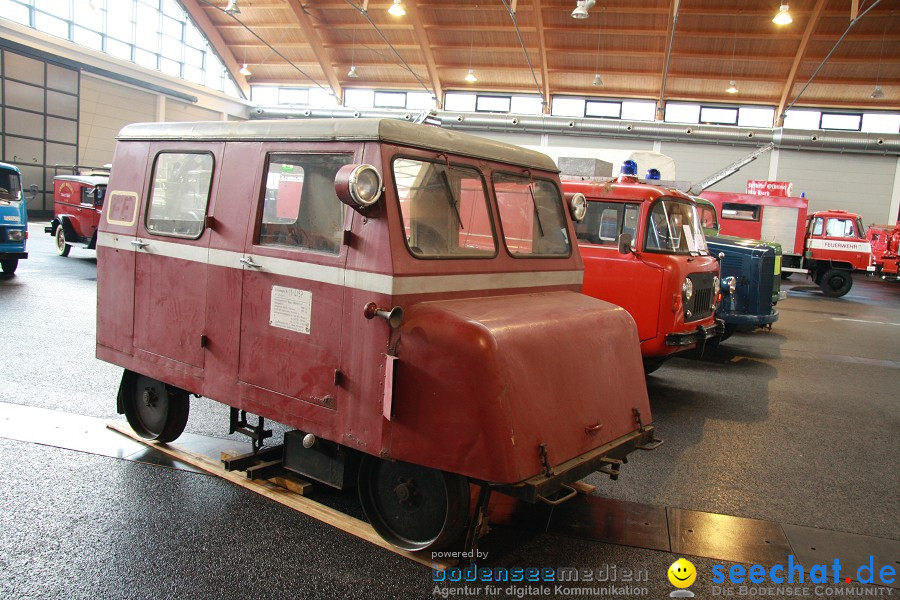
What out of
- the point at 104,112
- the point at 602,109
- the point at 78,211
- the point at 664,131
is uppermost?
the point at 602,109

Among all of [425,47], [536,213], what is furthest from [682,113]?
[536,213]

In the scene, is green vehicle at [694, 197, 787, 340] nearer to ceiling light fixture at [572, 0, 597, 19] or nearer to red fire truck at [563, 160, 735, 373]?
red fire truck at [563, 160, 735, 373]

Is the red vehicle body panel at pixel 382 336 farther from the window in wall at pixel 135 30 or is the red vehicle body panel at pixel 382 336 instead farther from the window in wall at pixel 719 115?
the window in wall at pixel 719 115

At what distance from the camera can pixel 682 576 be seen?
3.56 meters

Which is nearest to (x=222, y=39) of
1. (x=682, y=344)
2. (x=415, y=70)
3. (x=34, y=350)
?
(x=415, y=70)

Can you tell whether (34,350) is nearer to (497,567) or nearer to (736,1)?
(497,567)

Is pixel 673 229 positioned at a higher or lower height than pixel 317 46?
lower

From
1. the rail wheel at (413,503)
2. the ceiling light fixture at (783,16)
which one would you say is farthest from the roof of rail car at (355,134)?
the ceiling light fixture at (783,16)

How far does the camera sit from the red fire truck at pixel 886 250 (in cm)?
2242

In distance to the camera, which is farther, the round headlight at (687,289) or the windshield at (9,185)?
the windshield at (9,185)

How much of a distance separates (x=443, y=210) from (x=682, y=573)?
7.62ft

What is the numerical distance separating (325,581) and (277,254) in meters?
1.75

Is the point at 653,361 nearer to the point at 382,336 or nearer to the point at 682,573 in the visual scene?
the point at 682,573

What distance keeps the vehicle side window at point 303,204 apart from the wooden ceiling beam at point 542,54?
21.1 metres
